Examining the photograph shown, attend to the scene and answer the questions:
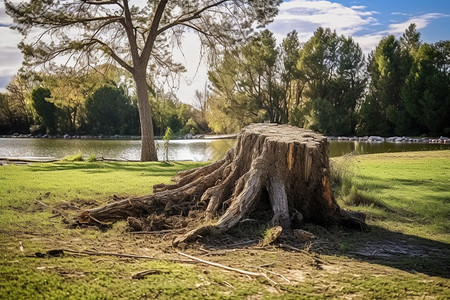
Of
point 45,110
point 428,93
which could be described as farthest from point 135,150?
point 45,110

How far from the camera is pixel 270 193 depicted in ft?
19.1

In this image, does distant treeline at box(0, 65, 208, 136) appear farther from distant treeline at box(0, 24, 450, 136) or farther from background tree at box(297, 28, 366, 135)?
background tree at box(297, 28, 366, 135)

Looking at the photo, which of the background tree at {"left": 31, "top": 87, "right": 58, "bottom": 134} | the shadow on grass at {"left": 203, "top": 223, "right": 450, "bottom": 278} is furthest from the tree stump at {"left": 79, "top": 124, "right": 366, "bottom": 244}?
the background tree at {"left": 31, "top": 87, "right": 58, "bottom": 134}

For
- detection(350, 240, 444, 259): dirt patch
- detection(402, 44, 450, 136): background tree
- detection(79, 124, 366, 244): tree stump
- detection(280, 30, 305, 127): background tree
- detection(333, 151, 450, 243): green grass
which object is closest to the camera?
detection(350, 240, 444, 259): dirt patch

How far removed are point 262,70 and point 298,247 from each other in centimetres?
4578

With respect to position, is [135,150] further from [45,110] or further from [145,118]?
[45,110]

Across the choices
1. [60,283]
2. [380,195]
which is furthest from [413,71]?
[60,283]

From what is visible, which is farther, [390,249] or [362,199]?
[362,199]

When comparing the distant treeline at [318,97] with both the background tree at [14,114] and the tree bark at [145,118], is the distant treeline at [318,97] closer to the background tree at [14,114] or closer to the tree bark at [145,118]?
the background tree at [14,114]

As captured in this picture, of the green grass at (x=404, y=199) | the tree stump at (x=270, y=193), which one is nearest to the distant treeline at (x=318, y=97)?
the green grass at (x=404, y=199)

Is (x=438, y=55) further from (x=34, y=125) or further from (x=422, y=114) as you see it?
(x=34, y=125)

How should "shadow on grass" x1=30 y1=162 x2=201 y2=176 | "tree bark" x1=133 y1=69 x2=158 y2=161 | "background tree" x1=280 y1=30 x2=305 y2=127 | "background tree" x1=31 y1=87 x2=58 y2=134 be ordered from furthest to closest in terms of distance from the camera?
"background tree" x1=31 y1=87 x2=58 y2=134
"background tree" x1=280 y1=30 x2=305 y2=127
"tree bark" x1=133 y1=69 x2=158 y2=161
"shadow on grass" x1=30 y1=162 x2=201 y2=176

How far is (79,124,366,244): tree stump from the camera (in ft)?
18.5

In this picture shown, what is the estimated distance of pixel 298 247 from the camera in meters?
4.73
